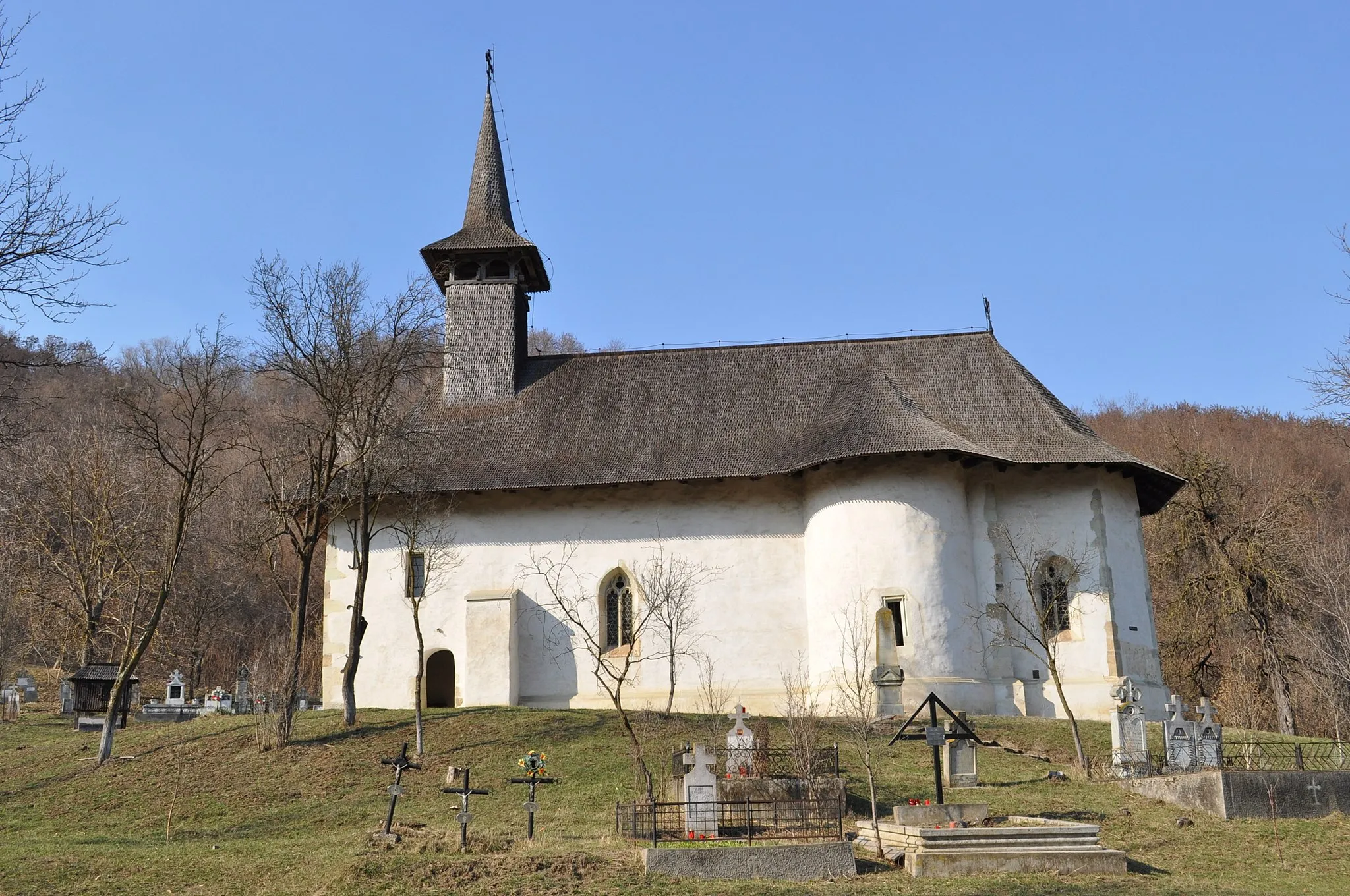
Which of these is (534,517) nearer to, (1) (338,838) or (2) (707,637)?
(2) (707,637)

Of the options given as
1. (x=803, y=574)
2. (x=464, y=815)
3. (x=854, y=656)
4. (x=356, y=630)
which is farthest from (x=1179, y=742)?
(x=356, y=630)

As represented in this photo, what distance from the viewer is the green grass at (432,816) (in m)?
11.9

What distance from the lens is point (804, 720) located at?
58.7 feet

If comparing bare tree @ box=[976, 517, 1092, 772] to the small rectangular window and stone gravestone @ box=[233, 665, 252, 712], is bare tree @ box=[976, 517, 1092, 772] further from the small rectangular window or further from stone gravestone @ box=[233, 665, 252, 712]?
stone gravestone @ box=[233, 665, 252, 712]

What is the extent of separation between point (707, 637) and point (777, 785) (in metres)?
10.5

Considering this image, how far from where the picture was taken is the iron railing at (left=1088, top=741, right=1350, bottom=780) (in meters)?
17.0

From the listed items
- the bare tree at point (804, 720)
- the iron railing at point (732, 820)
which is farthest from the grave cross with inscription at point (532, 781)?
the bare tree at point (804, 720)

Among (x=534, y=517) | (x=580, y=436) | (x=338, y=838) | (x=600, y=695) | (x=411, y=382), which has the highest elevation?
(x=411, y=382)

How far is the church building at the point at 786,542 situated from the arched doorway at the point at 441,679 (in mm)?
53

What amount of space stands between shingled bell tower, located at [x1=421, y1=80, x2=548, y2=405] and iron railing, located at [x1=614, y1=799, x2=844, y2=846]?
16.7m

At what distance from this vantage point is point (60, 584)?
38.5 m

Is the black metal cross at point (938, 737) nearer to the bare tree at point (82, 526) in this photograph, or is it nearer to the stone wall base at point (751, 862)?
the stone wall base at point (751, 862)

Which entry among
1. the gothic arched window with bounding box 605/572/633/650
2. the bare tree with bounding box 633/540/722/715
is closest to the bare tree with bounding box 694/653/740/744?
the bare tree with bounding box 633/540/722/715

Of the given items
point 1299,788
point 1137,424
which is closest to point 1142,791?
point 1299,788
